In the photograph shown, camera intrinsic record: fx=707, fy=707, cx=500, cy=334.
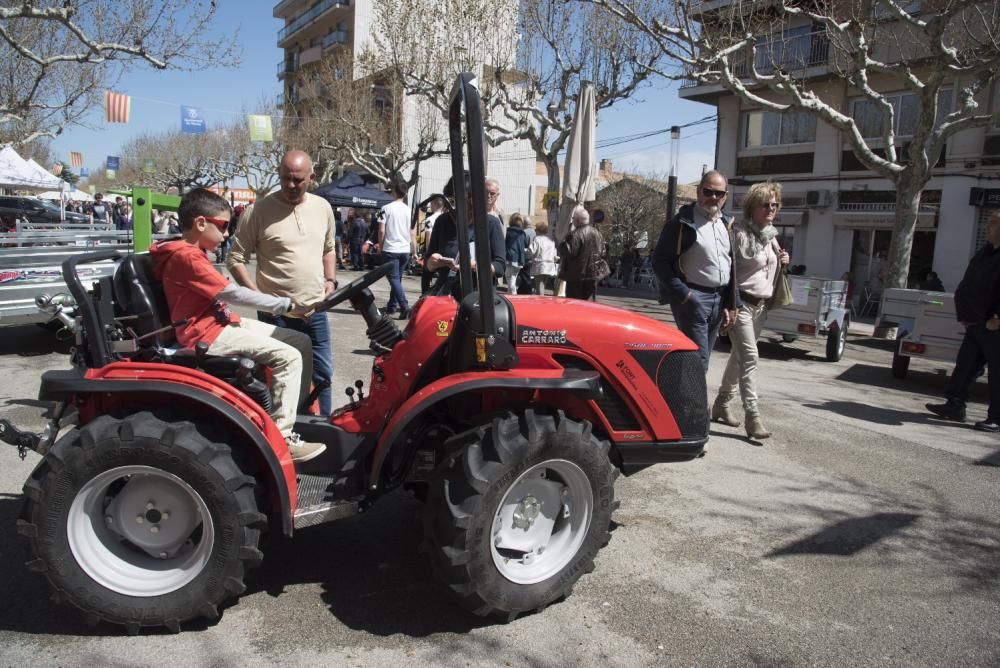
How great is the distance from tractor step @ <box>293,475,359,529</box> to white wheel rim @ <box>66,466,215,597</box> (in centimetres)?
36

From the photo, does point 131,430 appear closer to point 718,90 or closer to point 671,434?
point 671,434

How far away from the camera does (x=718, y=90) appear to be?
82.4 feet

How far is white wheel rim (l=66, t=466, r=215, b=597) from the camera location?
8.83ft

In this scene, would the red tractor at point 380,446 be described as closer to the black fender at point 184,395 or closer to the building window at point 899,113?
the black fender at point 184,395

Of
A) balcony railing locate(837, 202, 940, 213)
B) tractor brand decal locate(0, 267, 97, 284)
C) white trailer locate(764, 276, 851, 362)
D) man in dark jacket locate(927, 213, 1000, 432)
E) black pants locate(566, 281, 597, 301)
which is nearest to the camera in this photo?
man in dark jacket locate(927, 213, 1000, 432)

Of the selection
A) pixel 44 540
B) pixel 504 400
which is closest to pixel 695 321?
pixel 504 400

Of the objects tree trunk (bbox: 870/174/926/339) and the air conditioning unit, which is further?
the air conditioning unit

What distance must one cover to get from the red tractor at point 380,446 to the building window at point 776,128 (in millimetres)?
22708

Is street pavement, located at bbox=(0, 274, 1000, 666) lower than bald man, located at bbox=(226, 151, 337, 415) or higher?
lower

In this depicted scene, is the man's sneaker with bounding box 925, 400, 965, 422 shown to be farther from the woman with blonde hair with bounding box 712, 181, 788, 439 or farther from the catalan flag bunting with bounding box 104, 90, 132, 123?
the catalan flag bunting with bounding box 104, 90, 132, 123

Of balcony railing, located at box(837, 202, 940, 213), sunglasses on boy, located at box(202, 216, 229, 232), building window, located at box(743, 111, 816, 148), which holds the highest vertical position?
building window, located at box(743, 111, 816, 148)

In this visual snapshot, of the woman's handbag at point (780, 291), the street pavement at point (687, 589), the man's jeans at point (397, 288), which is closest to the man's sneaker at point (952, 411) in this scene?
the street pavement at point (687, 589)

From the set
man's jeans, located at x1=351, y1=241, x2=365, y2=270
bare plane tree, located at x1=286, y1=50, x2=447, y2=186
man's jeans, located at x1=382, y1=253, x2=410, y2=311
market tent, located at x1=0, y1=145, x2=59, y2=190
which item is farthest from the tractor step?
bare plane tree, located at x1=286, y1=50, x2=447, y2=186

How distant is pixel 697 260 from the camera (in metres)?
5.14
